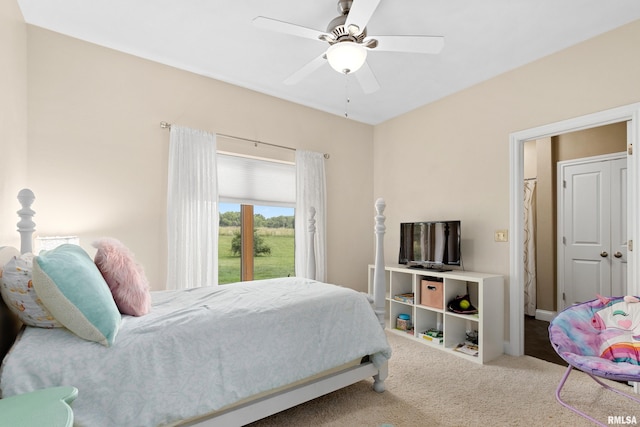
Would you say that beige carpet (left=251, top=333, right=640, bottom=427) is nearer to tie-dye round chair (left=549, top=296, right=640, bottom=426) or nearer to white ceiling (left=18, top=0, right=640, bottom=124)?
tie-dye round chair (left=549, top=296, right=640, bottom=426)

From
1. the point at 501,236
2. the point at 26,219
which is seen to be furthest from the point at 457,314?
the point at 26,219

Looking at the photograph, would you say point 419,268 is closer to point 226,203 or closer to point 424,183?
point 424,183

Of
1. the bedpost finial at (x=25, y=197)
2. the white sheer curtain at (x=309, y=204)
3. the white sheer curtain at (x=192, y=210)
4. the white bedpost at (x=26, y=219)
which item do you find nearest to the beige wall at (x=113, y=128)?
the white sheer curtain at (x=192, y=210)

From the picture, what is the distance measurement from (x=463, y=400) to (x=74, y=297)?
92.8 inches

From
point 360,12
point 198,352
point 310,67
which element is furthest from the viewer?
point 310,67

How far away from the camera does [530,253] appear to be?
4.38 m

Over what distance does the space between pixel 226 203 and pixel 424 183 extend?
2338 millimetres

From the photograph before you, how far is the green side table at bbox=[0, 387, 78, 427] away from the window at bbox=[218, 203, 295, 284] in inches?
106

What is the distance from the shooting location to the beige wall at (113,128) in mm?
2510

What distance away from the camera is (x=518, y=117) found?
3082 mm

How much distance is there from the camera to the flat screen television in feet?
10.8

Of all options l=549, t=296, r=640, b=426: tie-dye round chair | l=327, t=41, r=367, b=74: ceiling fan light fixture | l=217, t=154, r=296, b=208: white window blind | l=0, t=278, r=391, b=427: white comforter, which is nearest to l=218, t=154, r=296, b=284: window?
l=217, t=154, r=296, b=208: white window blind

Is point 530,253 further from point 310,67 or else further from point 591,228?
point 310,67

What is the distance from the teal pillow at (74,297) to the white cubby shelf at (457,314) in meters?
2.74
